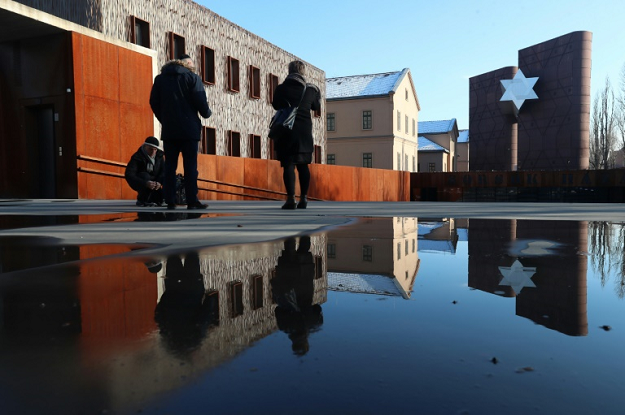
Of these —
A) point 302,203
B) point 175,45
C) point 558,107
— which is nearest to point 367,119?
point 558,107

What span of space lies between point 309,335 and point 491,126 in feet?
153

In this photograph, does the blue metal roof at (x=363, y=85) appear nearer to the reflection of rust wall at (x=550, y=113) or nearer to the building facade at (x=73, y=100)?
the reflection of rust wall at (x=550, y=113)

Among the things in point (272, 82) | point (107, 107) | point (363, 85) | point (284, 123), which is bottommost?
point (284, 123)

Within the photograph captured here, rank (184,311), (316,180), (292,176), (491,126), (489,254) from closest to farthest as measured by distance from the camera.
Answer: (184,311)
(489,254)
(292,176)
(316,180)
(491,126)

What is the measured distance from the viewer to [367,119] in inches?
1613

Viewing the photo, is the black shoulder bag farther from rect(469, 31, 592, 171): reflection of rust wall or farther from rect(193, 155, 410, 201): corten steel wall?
rect(469, 31, 592, 171): reflection of rust wall

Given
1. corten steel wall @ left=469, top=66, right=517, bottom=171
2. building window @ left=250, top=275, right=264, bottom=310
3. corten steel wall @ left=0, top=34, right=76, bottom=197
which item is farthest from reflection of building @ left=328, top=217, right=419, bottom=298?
corten steel wall @ left=469, top=66, right=517, bottom=171

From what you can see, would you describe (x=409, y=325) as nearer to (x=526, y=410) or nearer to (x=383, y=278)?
(x=526, y=410)

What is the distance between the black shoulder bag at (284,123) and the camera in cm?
664

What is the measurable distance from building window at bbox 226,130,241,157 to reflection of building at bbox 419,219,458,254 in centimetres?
1866

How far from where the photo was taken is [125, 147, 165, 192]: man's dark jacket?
26.4 ft

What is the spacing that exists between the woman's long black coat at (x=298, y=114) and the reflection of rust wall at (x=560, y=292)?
403 centimetres

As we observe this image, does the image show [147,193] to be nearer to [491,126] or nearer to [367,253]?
[367,253]

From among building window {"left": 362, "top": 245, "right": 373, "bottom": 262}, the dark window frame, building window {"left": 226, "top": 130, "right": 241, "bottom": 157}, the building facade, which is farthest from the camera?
the dark window frame
